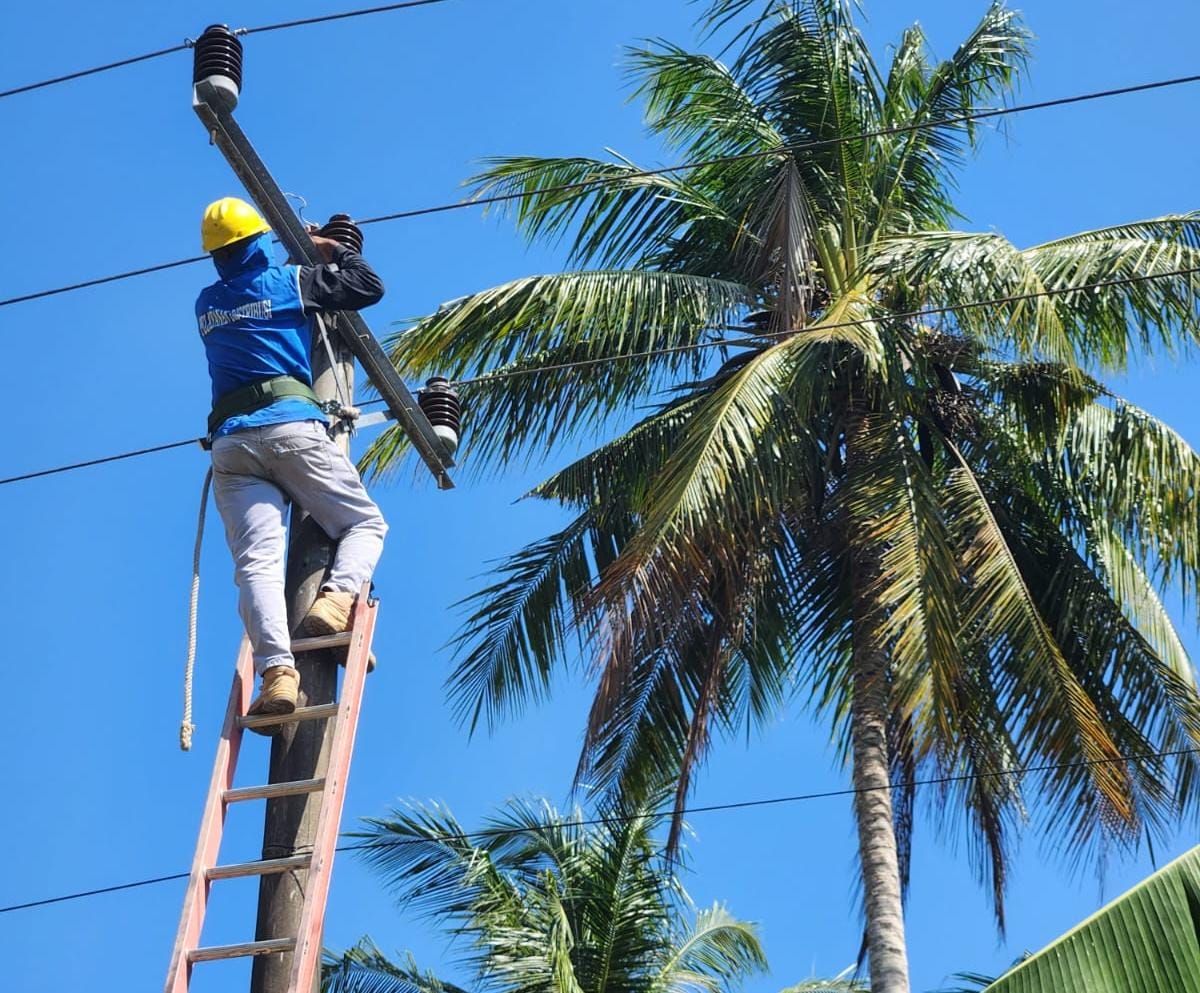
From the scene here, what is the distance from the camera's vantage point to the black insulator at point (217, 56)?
24.0 ft

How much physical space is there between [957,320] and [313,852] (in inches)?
291

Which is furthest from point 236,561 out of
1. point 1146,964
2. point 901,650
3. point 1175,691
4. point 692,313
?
point 1175,691

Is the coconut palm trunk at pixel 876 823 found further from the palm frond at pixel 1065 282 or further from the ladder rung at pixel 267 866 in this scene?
the ladder rung at pixel 267 866

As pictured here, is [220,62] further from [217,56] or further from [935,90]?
[935,90]

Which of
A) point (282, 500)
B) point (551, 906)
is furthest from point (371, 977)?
point (282, 500)

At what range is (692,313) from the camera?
12688 mm

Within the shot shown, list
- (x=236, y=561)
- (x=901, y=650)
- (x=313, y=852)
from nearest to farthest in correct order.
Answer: (x=313, y=852) → (x=236, y=561) → (x=901, y=650)

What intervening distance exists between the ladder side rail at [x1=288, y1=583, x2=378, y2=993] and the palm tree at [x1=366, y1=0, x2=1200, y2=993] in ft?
14.4

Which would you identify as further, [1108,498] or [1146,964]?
[1108,498]

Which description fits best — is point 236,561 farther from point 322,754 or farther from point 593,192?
point 593,192

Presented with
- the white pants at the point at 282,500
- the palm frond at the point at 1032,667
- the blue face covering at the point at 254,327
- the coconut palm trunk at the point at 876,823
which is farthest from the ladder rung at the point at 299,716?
the palm frond at the point at 1032,667

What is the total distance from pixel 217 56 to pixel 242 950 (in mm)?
3191

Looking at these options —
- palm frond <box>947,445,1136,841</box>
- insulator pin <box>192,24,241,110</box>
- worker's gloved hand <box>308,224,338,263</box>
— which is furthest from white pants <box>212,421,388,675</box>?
palm frond <box>947,445,1136,841</box>

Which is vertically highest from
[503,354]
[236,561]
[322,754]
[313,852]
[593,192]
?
[593,192]
